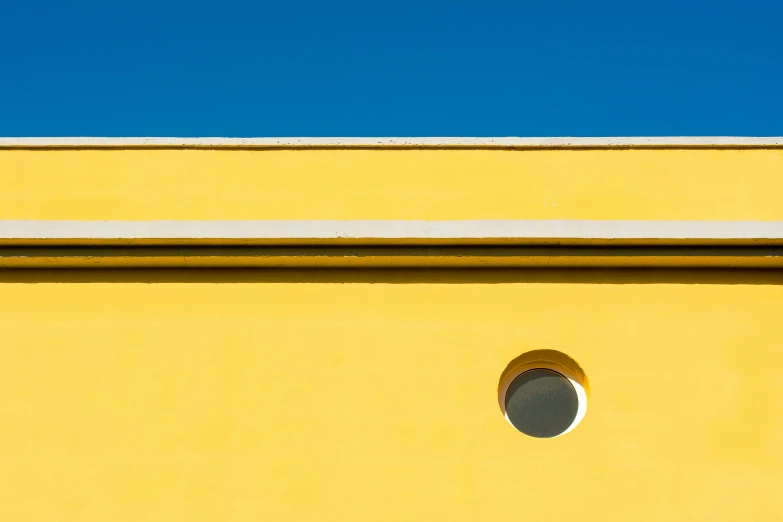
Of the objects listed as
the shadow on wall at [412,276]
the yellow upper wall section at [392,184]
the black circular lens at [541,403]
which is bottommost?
the black circular lens at [541,403]

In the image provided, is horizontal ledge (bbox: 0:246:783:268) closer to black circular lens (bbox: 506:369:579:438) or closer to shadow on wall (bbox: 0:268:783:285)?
shadow on wall (bbox: 0:268:783:285)

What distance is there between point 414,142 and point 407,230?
93 cm

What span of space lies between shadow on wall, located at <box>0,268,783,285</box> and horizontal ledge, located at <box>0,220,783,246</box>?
0.21 meters

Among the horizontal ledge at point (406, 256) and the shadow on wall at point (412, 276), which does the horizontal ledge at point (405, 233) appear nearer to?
the horizontal ledge at point (406, 256)

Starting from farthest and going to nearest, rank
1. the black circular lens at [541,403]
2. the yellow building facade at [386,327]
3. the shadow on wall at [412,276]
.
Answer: the shadow on wall at [412,276], the black circular lens at [541,403], the yellow building facade at [386,327]

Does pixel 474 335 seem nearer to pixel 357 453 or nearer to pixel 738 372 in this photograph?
pixel 357 453

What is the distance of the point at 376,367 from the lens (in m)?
5.00

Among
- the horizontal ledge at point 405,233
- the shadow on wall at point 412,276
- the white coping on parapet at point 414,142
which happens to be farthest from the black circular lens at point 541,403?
the white coping on parapet at point 414,142

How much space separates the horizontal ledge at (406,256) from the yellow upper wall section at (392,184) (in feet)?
1.29

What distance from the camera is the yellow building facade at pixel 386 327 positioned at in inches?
184

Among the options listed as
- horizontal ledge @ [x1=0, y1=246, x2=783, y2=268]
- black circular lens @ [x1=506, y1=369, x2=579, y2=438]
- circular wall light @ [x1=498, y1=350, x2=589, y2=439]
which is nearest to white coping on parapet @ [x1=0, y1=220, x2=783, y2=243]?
horizontal ledge @ [x1=0, y1=246, x2=783, y2=268]

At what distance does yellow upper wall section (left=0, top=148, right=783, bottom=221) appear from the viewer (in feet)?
18.5

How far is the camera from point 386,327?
16.8 feet

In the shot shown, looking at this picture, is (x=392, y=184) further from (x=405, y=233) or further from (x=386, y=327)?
(x=386, y=327)
